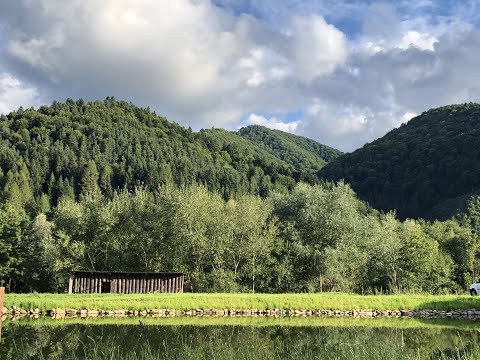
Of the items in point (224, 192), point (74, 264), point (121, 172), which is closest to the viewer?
point (74, 264)

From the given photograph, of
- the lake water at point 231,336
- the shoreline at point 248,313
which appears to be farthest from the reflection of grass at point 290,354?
the shoreline at point 248,313

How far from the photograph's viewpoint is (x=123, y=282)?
48.3 m

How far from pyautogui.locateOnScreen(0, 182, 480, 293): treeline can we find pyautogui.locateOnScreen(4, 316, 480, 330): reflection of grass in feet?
49.5

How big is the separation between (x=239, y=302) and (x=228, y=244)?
14.5 m

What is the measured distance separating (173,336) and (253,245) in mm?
26838

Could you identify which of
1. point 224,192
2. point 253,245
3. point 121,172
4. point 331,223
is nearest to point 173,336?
point 253,245

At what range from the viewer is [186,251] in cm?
5475

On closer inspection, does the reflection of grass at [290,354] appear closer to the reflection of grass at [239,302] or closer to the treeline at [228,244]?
the reflection of grass at [239,302]

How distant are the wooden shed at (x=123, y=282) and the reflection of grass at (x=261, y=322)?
12886 millimetres

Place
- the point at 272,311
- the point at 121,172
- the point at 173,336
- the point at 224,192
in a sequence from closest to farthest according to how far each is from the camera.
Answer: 1. the point at 173,336
2. the point at 272,311
3. the point at 224,192
4. the point at 121,172

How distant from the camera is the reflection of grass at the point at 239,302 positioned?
121 feet

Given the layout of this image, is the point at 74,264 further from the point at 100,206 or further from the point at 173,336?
the point at 173,336

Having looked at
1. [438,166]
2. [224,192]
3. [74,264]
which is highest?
[438,166]

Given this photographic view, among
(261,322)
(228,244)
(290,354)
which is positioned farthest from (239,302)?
(290,354)
